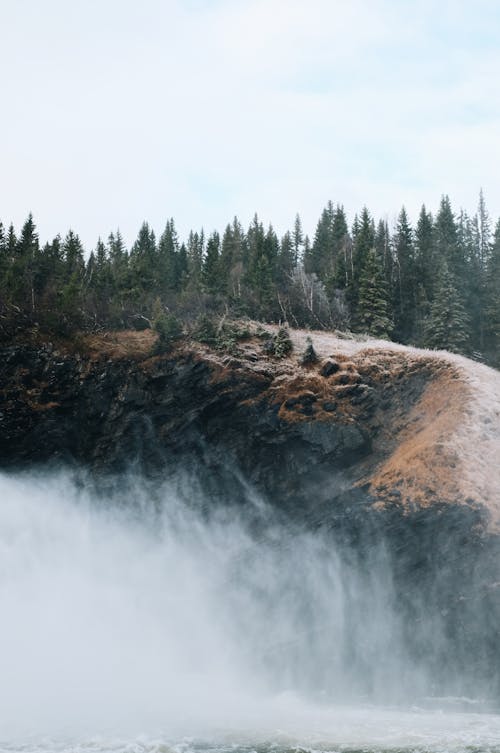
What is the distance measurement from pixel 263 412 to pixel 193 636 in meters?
A: 12.1

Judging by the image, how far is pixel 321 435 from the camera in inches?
1417

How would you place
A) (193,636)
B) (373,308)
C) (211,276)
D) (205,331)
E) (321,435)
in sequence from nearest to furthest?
(193,636) < (321,435) < (205,331) < (373,308) < (211,276)

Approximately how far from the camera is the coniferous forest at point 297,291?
46719mm

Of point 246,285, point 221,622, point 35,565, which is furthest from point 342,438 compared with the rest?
point 246,285

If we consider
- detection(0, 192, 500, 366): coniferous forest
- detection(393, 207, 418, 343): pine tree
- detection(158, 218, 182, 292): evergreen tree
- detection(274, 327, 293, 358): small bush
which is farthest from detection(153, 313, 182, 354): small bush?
detection(158, 218, 182, 292): evergreen tree

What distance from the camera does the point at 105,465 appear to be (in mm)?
39562

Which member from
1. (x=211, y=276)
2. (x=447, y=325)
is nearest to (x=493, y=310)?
(x=447, y=325)

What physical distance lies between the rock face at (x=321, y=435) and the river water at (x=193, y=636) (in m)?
1.31

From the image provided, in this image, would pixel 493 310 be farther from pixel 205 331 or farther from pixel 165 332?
pixel 165 332

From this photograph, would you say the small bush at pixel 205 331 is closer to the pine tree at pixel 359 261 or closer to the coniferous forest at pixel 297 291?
the coniferous forest at pixel 297 291

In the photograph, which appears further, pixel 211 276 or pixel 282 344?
pixel 211 276

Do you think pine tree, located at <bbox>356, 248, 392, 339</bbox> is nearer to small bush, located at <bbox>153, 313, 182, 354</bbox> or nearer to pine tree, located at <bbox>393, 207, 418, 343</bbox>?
pine tree, located at <bbox>393, 207, 418, 343</bbox>

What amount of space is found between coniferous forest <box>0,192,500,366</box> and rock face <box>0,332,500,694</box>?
369 centimetres

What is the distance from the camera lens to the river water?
2252cm
